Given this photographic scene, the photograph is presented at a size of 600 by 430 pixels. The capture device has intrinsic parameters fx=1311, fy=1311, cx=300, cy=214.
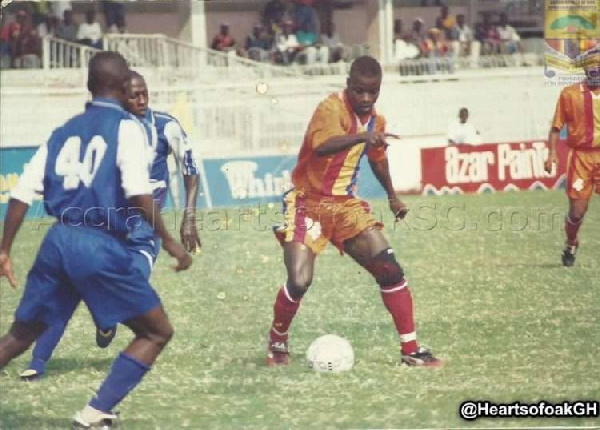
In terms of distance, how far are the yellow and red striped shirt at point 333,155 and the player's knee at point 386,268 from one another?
46 cm

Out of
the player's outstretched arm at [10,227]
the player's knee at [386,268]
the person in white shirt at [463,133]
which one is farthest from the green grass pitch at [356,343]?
the person in white shirt at [463,133]

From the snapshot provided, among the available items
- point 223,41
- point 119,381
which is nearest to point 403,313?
point 119,381

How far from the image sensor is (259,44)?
16.0 metres

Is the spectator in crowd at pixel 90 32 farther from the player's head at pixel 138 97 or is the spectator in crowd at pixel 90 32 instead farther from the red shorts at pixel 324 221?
the red shorts at pixel 324 221

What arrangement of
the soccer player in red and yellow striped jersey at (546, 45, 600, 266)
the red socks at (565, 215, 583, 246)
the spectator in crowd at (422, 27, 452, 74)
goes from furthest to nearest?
the spectator in crowd at (422, 27, 452, 74) → the red socks at (565, 215, 583, 246) → the soccer player in red and yellow striped jersey at (546, 45, 600, 266)

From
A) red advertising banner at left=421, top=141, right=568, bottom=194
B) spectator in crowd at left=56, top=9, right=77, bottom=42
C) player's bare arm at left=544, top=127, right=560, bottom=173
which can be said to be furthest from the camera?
red advertising banner at left=421, top=141, right=568, bottom=194

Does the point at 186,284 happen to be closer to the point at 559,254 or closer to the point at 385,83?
the point at 559,254

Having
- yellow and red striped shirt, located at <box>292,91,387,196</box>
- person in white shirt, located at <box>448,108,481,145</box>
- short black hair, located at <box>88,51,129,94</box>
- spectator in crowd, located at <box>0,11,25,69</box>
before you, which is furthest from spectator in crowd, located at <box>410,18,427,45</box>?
short black hair, located at <box>88,51,129,94</box>

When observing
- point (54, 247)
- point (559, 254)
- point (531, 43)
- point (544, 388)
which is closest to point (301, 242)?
point (544, 388)

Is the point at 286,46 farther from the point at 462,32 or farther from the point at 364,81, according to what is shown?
the point at 364,81

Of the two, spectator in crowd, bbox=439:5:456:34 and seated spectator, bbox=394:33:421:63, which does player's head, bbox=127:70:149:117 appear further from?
seated spectator, bbox=394:33:421:63

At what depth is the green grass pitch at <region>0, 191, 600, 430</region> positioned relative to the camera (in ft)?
21.0

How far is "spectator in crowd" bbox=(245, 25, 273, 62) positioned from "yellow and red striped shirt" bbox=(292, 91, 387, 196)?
7167mm

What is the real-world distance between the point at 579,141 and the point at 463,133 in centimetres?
909
